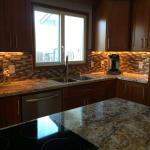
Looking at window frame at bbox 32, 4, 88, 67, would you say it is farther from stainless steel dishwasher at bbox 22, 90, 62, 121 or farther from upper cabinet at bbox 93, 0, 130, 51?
stainless steel dishwasher at bbox 22, 90, 62, 121

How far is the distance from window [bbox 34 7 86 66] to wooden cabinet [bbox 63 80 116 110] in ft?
2.39

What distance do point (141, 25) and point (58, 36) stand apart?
1525 mm

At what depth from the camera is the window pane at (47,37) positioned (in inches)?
116

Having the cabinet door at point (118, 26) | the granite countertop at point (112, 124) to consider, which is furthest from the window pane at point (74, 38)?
the granite countertop at point (112, 124)

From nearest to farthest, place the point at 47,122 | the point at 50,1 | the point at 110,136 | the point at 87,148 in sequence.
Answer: the point at 87,148
the point at 110,136
the point at 47,122
the point at 50,1

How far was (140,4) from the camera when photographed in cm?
321

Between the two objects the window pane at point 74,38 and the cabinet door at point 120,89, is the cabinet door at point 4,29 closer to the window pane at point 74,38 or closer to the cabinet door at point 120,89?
the window pane at point 74,38

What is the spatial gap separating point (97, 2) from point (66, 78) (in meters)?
1.59

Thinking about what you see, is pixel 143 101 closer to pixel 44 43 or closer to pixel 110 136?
pixel 44 43

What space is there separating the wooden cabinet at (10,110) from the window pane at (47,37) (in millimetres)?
1043

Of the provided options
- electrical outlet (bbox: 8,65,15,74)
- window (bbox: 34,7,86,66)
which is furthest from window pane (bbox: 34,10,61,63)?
electrical outlet (bbox: 8,65,15,74)

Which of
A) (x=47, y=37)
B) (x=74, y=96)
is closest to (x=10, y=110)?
(x=74, y=96)

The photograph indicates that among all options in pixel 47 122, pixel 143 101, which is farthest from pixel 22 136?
pixel 143 101

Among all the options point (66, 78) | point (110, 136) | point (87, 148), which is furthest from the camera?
point (66, 78)
